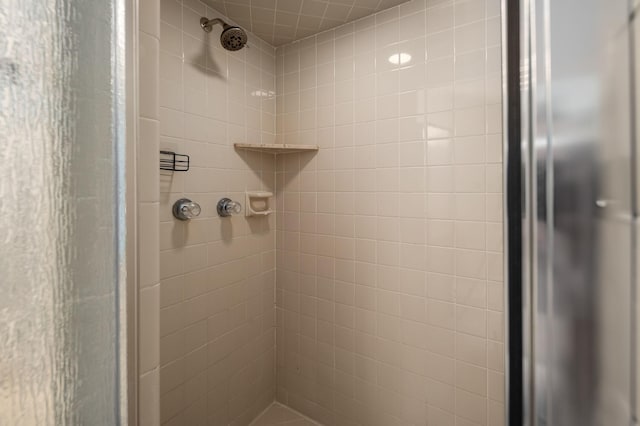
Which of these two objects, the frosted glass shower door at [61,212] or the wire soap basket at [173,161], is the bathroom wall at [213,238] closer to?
the wire soap basket at [173,161]

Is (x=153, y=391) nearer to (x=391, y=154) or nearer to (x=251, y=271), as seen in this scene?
(x=251, y=271)

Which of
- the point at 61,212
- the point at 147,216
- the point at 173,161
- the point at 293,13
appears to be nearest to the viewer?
the point at 61,212

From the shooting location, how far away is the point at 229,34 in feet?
4.46

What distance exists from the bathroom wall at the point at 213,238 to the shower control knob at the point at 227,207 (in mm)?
37

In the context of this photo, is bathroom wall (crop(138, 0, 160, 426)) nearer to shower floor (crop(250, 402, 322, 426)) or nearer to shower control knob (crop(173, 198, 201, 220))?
shower control knob (crop(173, 198, 201, 220))

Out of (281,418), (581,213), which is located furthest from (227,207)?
(581,213)

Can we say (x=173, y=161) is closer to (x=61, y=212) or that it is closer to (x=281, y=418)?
(x=61, y=212)

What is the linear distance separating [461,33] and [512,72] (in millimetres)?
1244

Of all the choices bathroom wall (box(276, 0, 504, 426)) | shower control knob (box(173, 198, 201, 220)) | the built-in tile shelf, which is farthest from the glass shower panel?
the built-in tile shelf

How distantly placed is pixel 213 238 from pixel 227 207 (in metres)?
0.17

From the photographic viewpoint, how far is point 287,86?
1824mm

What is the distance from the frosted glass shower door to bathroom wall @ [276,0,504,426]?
135cm

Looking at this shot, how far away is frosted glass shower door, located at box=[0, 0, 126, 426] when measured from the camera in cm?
20

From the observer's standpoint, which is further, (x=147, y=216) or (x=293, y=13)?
(x=293, y=13)
